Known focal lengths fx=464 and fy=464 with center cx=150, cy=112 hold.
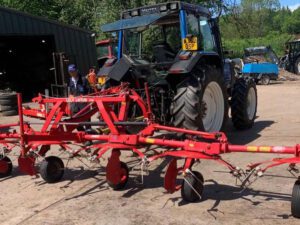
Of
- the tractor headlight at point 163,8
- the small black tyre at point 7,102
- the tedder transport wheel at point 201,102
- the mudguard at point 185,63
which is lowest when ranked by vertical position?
the small black tyre at point 7,102

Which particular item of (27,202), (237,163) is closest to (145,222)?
(27,202)

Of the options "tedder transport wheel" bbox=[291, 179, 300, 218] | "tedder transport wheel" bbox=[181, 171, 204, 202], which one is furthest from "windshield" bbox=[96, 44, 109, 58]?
"tedder transport wheel" bbox=[291, 179, 300, 218]

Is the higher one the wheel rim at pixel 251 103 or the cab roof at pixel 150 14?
the cab roof at pixel 150 14

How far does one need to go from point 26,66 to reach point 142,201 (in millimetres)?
18825

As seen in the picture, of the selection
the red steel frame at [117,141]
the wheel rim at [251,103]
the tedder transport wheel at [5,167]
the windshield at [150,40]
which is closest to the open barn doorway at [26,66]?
the wheel rim at [251,103]

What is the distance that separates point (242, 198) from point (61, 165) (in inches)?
92.9

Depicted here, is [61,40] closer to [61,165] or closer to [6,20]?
[6,20]

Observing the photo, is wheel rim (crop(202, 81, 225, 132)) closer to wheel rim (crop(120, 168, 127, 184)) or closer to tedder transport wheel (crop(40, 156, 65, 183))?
wheel rim (crop(120, 168, 127, 184))

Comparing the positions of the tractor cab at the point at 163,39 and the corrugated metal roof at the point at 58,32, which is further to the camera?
the corrugated metal roof at the point at 58,32

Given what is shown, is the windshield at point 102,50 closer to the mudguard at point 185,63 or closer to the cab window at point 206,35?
the cab window at point 206,35

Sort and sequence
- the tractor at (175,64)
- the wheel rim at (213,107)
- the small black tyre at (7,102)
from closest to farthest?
the tractor at (175,64), the wheel rim at (213,107), the small black tyre at (7,102)

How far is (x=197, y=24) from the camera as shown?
302 inches

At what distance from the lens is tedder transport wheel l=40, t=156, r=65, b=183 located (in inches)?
224

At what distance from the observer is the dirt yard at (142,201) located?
14.2 feet
